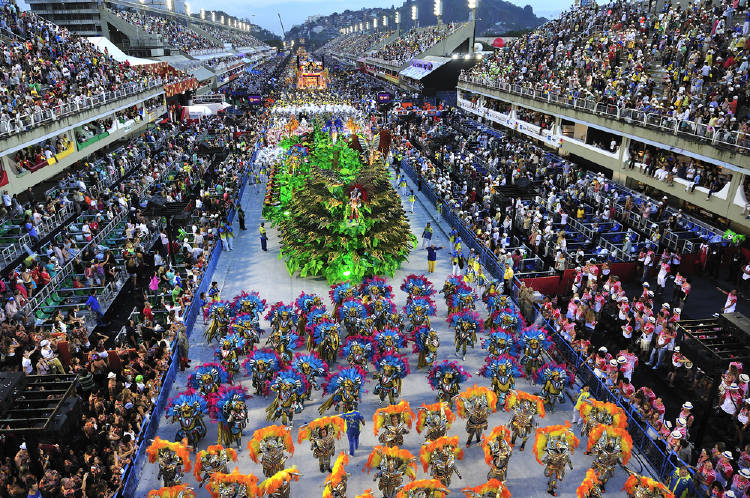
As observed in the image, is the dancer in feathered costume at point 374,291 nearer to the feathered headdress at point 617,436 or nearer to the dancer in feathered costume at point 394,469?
the dancer in feathered costume at point 394,469

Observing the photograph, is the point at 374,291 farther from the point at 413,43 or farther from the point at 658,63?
the point at 413,43

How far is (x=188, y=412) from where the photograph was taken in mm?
11102

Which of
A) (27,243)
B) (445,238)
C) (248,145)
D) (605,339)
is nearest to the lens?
(605,339)

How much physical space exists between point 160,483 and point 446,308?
33.4 ft

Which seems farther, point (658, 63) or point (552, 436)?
point (658, 63)

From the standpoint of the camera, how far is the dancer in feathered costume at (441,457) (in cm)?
998

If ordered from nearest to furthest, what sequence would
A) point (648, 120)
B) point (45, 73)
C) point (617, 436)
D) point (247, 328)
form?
1. point (617, 436)
2. point (247, 328)
3. point (648, 120)
4. point (45, 73)

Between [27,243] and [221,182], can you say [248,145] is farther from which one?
[27,243]

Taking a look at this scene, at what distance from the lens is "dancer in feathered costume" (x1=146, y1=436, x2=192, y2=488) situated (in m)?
9.97

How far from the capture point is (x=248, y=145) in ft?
135

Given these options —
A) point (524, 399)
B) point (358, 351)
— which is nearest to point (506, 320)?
point (524, 399)

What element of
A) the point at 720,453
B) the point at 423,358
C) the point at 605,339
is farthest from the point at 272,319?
the point at 720,453

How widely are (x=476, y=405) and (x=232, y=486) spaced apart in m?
5.16

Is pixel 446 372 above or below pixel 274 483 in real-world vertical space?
above
